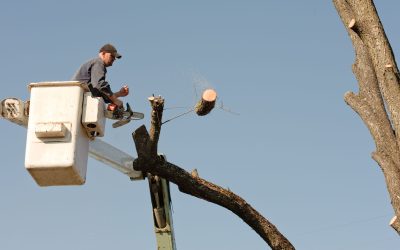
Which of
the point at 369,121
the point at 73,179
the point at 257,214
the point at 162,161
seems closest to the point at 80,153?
the point at 73,179

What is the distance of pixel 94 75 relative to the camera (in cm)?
704

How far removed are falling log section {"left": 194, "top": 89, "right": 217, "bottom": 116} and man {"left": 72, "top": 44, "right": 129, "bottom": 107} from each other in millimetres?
742

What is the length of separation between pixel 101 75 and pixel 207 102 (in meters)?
1.01

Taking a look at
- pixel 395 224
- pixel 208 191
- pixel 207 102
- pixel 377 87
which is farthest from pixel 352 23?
pixel 208 191

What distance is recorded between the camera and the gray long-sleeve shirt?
6945 millimetres

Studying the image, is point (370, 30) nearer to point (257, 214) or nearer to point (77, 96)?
point (257, 214)

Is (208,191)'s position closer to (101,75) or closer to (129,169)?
(129,169)

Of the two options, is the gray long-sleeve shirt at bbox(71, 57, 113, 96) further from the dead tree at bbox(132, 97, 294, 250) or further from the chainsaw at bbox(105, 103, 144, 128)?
the dead tree at bbox(132, 97, 294, 250)

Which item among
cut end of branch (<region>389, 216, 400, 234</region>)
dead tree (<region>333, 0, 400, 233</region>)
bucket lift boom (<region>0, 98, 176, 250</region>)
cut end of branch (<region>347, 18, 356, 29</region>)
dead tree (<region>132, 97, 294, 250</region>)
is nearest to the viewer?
cut end of branch (<region>389, 216, 400, 234</region>)

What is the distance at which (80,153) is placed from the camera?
6.38 metres

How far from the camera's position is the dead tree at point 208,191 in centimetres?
675

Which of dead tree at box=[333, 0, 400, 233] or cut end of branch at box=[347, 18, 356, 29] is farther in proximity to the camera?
cut end of branch at box=[347, 18, 356, 29]

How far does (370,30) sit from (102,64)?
2.30 meters

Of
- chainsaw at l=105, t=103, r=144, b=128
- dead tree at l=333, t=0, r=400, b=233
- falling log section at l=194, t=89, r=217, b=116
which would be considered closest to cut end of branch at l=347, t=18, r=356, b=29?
dead tree at l=333, t=0, r=400, b=233
